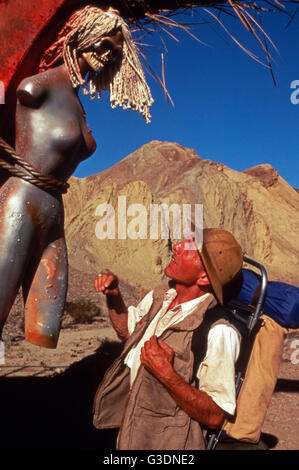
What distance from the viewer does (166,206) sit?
27.1 meters

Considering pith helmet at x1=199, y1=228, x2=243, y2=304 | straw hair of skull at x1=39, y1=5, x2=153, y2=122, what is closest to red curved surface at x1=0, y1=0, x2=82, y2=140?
straw hair of skull at x1=39, y1=5, x2=153, y2=122

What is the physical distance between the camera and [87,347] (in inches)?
330

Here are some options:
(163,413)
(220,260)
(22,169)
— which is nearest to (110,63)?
(22,169)

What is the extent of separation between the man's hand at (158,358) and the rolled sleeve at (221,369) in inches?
7.0

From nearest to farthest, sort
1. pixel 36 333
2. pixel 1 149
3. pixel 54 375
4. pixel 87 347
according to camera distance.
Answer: pixel 1 149 → pixel 36 333 → pixel 54 375 → pixel 87 347

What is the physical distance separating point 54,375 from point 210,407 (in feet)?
14.0

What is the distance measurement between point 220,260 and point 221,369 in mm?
541

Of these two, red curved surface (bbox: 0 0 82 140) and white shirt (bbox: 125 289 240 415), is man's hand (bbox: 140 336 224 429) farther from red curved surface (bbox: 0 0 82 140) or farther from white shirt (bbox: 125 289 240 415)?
red curved surface (bbox: 0 0 82 140)

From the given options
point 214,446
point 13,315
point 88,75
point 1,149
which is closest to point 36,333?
point 1,149

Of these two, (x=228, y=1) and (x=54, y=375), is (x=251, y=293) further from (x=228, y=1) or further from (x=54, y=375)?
(x=54, y=375)

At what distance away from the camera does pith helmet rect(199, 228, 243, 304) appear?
2.31 meters

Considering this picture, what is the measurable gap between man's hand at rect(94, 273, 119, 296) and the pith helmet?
0.64m

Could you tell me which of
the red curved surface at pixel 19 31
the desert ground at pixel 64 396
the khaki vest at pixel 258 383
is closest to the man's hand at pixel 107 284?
the khaki vest at pixel 258 383

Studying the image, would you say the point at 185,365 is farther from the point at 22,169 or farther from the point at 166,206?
the point at 166,206
